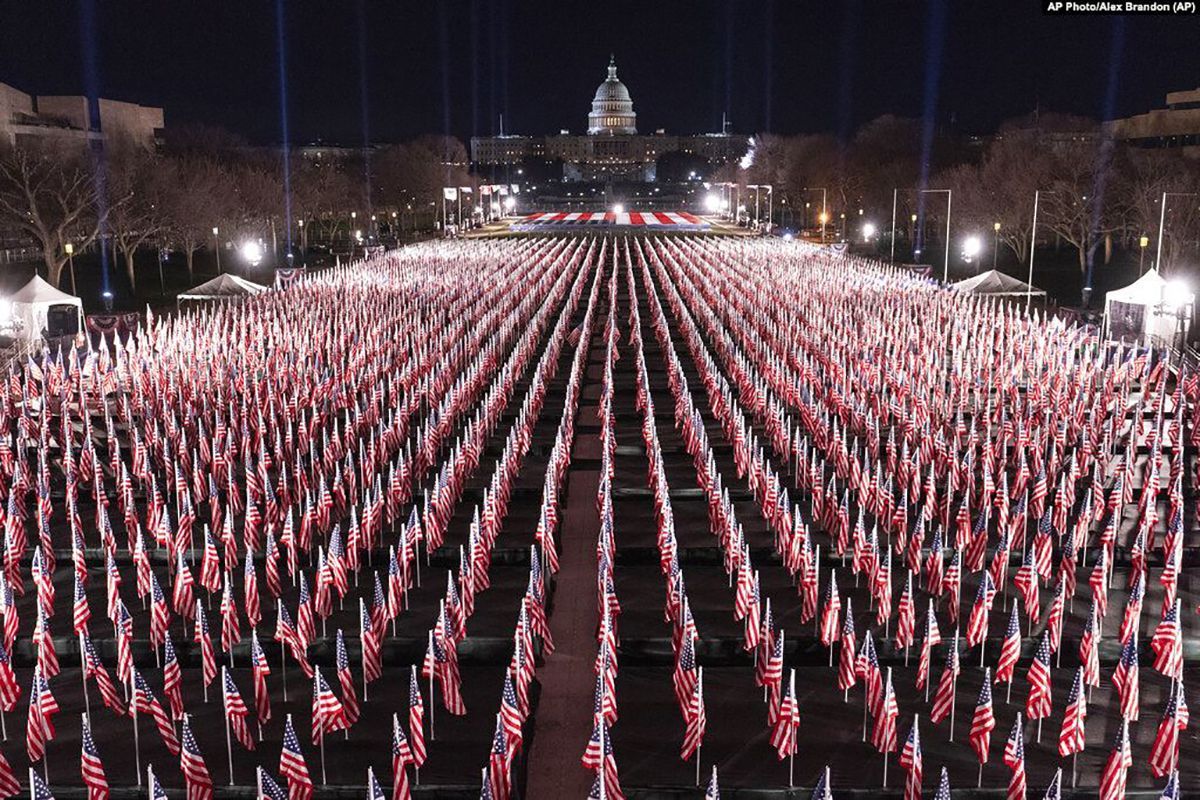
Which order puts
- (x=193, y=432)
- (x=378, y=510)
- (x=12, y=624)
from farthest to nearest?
(x=193, y=432), (x=378, y=510), (x=12, y=624)

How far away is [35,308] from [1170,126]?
11456cm

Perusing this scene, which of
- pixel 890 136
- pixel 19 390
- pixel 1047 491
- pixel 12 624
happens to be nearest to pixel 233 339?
pixel 19 390

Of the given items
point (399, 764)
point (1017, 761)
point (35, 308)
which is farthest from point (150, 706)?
point (35, 308)

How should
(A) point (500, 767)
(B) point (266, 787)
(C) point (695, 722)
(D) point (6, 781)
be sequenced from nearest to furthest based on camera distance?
1. (B) point (266, 787)
2. (A) point (500, 767)
3. (D) point (6, 781)
4. (C) point (695, 722)

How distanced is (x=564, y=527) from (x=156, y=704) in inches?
370

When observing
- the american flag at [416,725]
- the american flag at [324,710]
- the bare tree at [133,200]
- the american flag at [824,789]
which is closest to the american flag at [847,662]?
the american flag at [824,789]

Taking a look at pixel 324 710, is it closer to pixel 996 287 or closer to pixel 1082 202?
pixel 996 287

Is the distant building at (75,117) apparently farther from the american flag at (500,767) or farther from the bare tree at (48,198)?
the american flag at (500,767)

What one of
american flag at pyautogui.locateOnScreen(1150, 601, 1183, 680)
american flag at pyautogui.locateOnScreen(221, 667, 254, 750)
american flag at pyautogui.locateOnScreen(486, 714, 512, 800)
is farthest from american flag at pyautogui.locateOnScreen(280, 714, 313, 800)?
american flag at pyautogui.locateOnScreen(1150, 601, 1183, 680)

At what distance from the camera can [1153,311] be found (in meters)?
39.6

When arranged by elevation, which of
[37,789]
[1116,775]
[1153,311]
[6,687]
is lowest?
[6,687]

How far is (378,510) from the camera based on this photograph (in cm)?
2009

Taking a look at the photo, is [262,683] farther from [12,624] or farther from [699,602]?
[699,602]

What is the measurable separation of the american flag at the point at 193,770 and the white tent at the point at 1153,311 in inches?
1341
